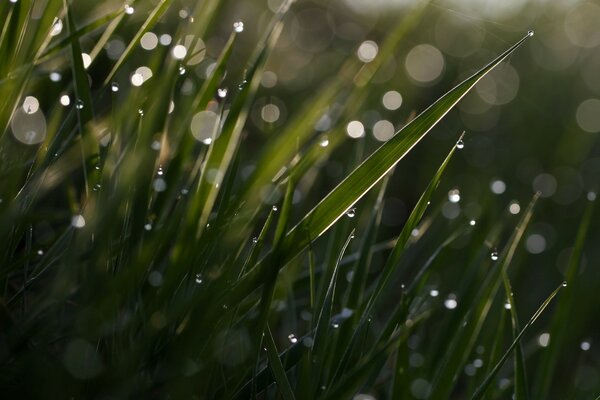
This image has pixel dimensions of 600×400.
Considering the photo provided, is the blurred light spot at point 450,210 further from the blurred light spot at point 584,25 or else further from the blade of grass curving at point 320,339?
the blurred light spot at point 584,25

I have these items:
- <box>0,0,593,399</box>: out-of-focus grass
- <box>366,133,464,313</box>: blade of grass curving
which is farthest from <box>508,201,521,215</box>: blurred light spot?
<box>366,133,464,313</box>: blade of grass curving

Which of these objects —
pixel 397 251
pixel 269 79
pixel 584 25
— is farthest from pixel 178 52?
pixel 584 25

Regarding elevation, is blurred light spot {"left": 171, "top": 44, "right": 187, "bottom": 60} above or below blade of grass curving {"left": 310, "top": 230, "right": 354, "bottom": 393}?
above

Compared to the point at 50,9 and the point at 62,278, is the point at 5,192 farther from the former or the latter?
the point at 50,9

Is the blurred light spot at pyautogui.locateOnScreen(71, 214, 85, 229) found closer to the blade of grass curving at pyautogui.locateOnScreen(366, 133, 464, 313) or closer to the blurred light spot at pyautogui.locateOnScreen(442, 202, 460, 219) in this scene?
the blade of grass curving at pyautogui.locateOnScreen(366, 133, 464, 313)

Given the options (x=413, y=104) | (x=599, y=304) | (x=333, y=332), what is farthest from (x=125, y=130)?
(x=413, y=104)

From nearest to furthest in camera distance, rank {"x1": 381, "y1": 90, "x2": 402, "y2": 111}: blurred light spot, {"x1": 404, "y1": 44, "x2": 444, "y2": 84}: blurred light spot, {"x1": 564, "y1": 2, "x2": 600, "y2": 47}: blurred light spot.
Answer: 1. {"x1": 381, "y1": 90, "x2": 402, "y2": 111}: blurred light spot
2. {"x1": 404, "y1": 44, "x2": 444, "y2": 84}: blurred light spot
3. {"x1": 564, "y1": 2, "x2": 600, "y2": 47}: blurred light spot
